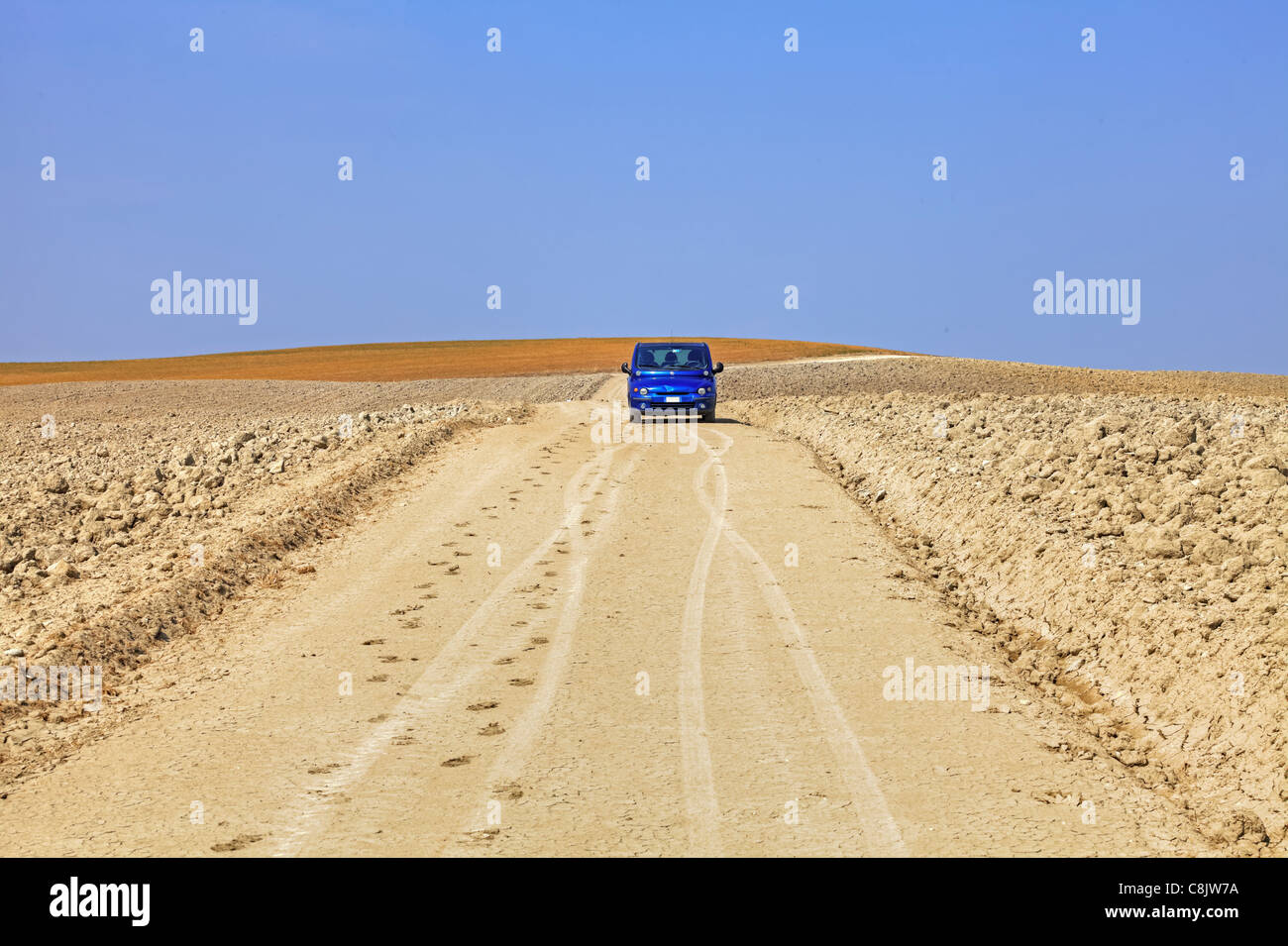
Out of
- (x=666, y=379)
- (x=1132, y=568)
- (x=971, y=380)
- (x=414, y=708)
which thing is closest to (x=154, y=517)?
(x=414, y=708)

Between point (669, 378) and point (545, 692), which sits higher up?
point (669, 378)

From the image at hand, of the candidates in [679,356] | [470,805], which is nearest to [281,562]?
[470,805]

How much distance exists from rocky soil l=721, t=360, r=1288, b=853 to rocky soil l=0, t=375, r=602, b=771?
27.9 feet

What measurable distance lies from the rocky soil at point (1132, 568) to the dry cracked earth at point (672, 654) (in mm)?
46

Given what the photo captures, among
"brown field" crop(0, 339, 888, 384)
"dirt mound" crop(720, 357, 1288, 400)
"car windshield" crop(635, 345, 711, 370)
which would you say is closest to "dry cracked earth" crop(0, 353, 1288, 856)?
"car windshield" crop(635, 345, 711, 370)

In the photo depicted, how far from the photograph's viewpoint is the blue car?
27703 millimetres

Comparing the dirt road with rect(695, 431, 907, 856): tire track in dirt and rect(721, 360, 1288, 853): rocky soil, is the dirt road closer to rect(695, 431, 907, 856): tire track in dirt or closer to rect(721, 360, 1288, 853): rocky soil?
rect(695, 431, 907, 856): tire track in dirt

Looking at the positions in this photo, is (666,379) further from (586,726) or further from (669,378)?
(586,726)

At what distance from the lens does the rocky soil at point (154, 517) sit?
37.6 ft

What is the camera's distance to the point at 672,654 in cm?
1045

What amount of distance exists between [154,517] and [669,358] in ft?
42.8

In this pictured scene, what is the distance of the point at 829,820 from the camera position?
681 centimetres

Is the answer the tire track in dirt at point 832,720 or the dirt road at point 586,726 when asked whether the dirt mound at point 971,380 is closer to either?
the tire track in dirt at point 832,720
